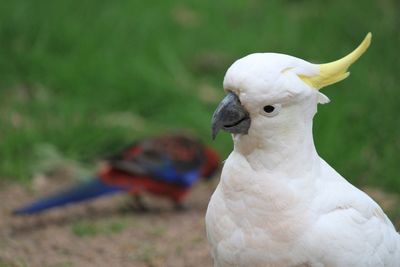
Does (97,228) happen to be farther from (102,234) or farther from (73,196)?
(73,196)

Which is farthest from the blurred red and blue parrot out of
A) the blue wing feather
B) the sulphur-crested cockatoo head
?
the sulphur-crested cockatoo head

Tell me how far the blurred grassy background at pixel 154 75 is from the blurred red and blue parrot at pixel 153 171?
0.54 m

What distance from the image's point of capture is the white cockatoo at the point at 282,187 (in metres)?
2.36

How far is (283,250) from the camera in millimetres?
2391

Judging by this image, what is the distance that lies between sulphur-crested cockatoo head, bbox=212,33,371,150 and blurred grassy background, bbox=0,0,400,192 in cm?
223

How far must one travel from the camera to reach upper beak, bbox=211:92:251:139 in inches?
93.5

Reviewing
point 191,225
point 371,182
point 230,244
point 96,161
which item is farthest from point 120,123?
point 230,244

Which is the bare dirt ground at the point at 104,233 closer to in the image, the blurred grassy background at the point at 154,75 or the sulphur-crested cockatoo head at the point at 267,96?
the blurred grassy background at the point at 154,75

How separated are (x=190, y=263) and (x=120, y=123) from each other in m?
1.96

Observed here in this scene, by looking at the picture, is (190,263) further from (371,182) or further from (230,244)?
(371,182)

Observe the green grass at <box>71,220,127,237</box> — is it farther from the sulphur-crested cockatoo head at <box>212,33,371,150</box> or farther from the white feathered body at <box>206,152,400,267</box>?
the sulphur-crested cockatoo head at <box>212,33,371,150</box>

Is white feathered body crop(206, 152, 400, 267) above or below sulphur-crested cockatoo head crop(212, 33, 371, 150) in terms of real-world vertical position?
below

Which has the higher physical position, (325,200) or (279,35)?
(325,200)

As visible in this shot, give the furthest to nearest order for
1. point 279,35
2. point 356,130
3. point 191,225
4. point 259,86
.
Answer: point 279,35, point 356,130, point 191,225, point 259,86
